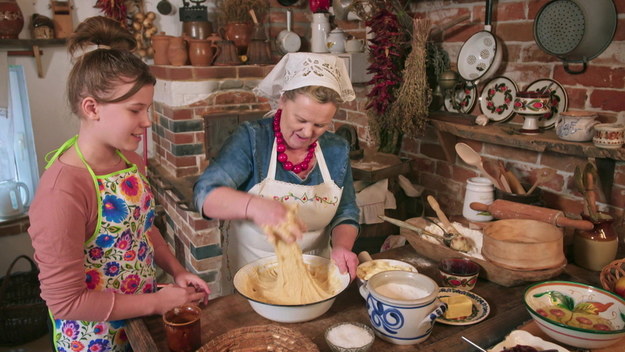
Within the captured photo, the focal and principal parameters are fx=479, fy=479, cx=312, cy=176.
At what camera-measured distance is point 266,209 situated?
133 cm

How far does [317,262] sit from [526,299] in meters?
0.60

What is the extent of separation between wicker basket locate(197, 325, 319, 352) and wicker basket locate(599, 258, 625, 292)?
93 centimetres

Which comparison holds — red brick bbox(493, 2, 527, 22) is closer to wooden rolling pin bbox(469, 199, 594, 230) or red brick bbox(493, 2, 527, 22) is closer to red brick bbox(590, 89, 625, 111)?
red brick bbox(590, 89, 625, 111)

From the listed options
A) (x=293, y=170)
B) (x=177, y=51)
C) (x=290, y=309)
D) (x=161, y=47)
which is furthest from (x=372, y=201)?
(x=161, y=47)

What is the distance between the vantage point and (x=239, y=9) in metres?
3.29

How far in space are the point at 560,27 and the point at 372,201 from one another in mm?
1193

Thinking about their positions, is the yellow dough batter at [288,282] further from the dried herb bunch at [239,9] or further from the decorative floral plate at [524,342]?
the dried herb bunch at [239,9]

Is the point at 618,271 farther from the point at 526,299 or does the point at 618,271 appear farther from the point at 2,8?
the point at 2,8

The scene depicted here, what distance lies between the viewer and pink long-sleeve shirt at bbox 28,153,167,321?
119 cm

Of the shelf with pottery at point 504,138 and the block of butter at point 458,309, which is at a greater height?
the shelf with pottery at point 504,138

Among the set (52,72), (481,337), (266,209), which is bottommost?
(481,337)

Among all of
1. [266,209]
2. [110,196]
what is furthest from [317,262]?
[110,196]

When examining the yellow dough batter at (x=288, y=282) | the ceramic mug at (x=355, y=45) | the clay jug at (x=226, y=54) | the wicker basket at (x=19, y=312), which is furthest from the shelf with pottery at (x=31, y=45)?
the yellow dough batter at (x=288, y=282)

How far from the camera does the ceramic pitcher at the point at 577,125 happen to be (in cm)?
178
